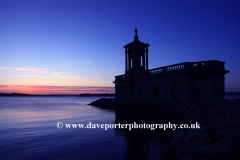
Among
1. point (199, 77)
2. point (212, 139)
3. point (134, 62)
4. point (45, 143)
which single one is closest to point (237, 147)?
point (212, 139)

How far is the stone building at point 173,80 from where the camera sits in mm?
22375

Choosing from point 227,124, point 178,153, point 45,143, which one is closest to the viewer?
point 178,153

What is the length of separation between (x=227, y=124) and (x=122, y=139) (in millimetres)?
7005

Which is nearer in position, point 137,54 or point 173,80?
point 173,80

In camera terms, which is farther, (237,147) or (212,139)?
(212,139)

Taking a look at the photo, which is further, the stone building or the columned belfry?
the columned belfry

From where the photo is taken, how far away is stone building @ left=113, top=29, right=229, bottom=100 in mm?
22375

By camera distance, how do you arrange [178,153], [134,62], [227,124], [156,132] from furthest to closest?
1. [134,62]
2. [156,132]
3. [227,124]
4. [178,153]

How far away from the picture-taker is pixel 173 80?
25.8m

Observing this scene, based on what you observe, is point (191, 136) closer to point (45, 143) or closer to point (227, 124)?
point (227, 124)

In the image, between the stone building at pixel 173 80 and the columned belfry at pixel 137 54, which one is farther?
the columned belfry at pixel 137 54

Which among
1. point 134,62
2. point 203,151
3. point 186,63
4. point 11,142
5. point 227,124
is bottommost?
point 11,142

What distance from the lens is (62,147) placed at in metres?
11.7

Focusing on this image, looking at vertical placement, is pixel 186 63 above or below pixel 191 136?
above
